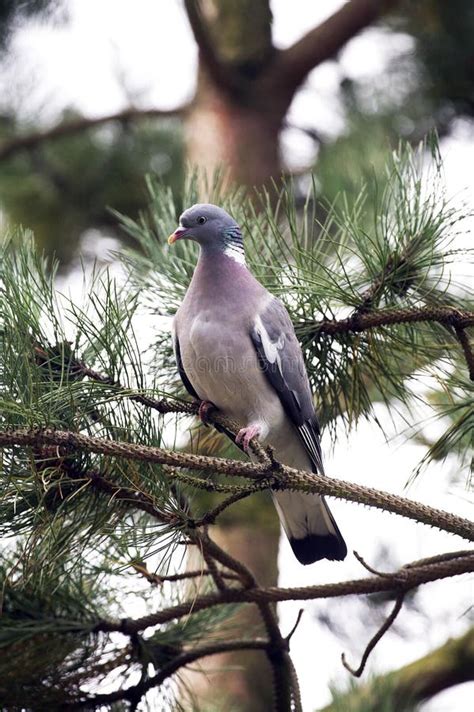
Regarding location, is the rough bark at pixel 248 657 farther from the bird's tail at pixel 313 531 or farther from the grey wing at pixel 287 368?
the grey wing at pixel 287 368

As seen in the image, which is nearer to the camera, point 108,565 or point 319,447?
point 108,565

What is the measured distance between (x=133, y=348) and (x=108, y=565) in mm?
496

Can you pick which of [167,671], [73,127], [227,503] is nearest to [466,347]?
[227,503]

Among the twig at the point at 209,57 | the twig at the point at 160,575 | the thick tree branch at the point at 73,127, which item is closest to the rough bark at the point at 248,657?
the twig at the point at 160,575

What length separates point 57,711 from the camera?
6.02 ft

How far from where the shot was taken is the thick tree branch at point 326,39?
3.58 meters

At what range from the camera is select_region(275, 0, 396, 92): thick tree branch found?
11.7 ft

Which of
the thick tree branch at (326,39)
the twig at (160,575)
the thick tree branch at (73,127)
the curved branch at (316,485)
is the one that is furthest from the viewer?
the thick tree branch at (73,127)

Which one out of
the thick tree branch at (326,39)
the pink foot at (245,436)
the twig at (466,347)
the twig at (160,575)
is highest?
the thick tree branch at (326,39)

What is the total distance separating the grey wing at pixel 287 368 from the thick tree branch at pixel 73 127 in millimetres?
1975

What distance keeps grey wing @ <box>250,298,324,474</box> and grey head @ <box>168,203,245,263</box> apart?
0.68 feet

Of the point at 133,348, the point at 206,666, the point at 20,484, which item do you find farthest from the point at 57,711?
the point at 206,666

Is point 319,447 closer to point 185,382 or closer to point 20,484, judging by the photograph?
point 185,382

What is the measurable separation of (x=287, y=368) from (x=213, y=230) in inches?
16.1
